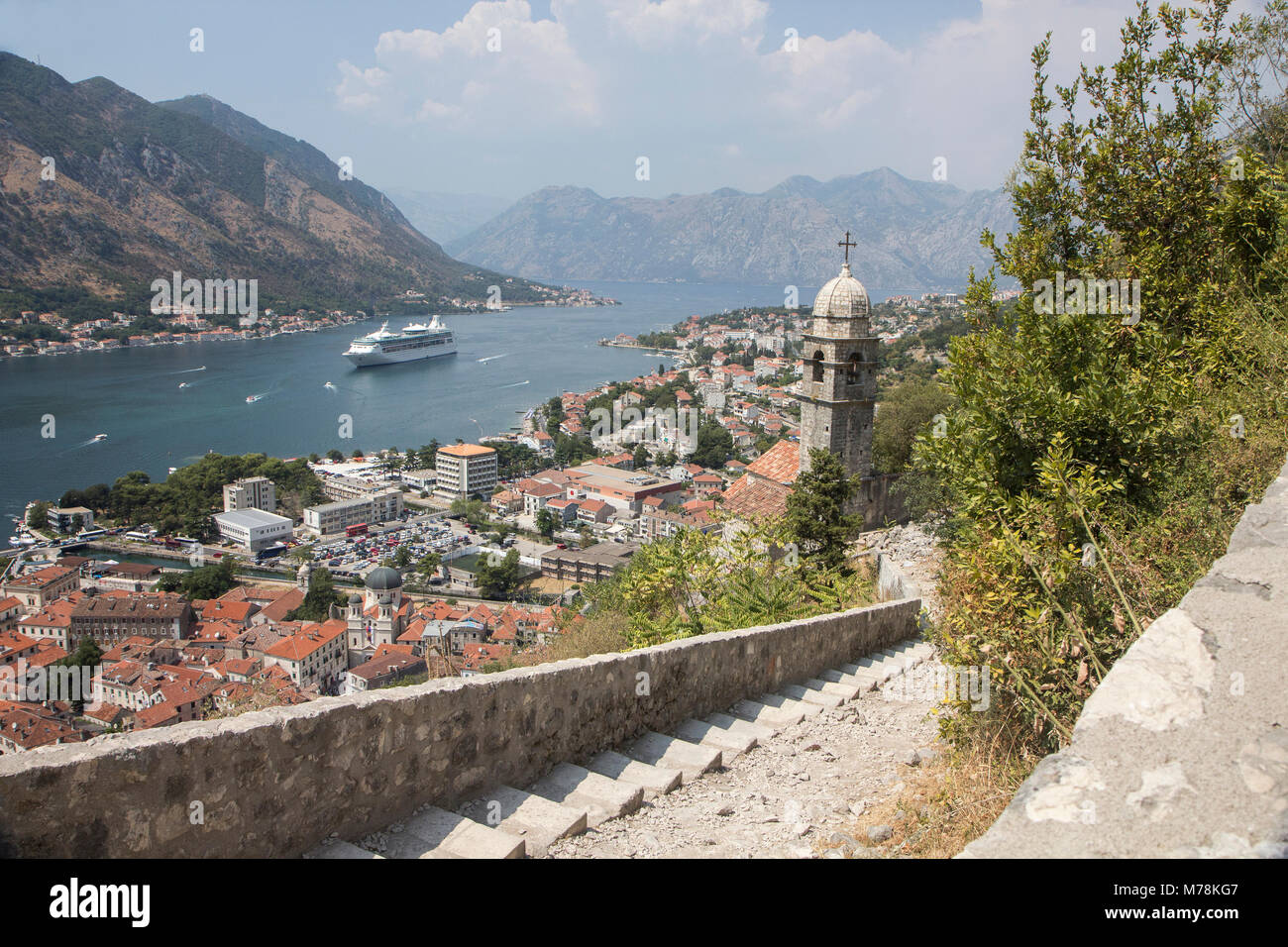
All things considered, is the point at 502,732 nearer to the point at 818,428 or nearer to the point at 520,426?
the point at 818,428

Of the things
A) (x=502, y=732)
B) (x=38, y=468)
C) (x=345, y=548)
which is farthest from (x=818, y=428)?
(x=38, y=468)

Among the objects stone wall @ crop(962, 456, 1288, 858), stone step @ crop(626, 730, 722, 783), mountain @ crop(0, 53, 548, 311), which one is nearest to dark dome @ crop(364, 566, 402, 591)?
stone step @ crop(626, 730, 722, 783)

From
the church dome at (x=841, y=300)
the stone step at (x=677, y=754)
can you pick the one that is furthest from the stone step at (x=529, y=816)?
the church dome at (x=841, y=300)

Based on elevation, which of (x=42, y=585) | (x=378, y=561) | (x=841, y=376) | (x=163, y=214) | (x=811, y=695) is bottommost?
(x=378, y=561)

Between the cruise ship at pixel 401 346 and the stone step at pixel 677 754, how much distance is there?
67701mm

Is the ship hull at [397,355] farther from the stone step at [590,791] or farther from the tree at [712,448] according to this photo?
the stone step at [590,791]

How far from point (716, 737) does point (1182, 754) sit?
7.14 ft

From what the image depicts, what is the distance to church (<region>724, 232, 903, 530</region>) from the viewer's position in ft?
43.0

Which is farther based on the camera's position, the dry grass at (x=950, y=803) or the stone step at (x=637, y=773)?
the stone step at (x=637, y=773)

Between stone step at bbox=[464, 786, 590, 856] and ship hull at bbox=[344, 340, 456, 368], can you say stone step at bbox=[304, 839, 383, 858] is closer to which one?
stone step at bbox=[464, 786, 590, 856]

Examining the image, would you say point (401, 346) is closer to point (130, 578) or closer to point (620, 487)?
point (620, 487)

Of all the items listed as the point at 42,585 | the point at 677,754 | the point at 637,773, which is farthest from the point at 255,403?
the point at 637,773

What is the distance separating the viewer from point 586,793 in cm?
285

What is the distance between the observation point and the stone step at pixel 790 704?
13.9 feet
